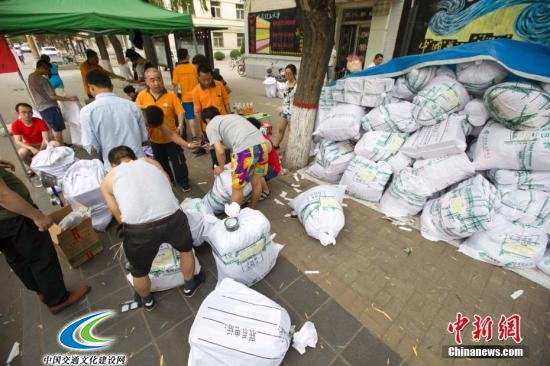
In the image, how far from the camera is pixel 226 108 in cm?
466

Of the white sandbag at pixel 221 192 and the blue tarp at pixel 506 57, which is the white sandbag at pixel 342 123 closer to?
the blue tarp at pixel 506 57

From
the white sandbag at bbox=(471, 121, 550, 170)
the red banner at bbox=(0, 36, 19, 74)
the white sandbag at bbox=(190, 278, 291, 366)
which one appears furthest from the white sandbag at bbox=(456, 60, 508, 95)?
the red banner at bbox=(0, 36, 19, 74)

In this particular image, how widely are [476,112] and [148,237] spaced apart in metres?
3.66

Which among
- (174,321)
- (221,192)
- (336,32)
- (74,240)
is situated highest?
(336,32)

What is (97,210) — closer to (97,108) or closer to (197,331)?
(97,108)

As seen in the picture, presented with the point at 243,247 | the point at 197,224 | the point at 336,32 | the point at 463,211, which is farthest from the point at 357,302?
the point at 336,32

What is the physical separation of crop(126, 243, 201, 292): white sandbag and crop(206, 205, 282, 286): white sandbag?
0.31m

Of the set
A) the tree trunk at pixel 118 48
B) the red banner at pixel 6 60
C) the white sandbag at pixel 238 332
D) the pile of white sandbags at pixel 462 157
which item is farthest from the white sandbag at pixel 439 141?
the tree trunk at pixel 118 48

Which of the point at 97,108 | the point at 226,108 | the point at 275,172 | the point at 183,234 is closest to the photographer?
the point at 183,234

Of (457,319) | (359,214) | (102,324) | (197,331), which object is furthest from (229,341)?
(359,214)

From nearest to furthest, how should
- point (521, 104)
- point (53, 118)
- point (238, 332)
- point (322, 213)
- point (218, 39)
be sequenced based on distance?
point (238, 332), point (521, 104), point (322, 213), point (53, 118), point (218, 39)

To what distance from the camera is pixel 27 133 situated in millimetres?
4312

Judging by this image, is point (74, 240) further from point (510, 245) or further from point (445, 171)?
point (510, 245)

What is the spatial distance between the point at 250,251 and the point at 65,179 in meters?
2.43
